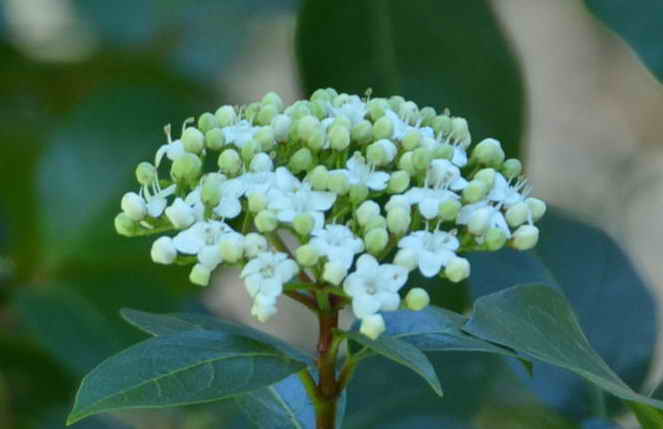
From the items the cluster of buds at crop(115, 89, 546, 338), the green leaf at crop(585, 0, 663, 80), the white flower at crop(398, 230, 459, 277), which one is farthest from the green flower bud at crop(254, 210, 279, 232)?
the green leaf at crop(585, 0, 663, 80)

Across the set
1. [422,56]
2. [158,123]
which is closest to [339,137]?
[422,56]

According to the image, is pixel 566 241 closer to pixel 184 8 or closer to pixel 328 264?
pixel 328 264

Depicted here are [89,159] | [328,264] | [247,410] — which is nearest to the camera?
[328,264]

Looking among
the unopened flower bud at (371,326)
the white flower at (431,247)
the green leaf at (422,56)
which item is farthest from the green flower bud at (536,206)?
the green leaf at (422,56)

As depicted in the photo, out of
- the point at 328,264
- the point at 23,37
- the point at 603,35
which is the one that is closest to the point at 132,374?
the point at 328,264

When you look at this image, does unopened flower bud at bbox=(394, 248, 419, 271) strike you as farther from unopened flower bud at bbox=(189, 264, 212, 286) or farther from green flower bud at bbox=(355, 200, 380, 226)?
unopened flower bud at bbox=(189, 264, 212, 286)

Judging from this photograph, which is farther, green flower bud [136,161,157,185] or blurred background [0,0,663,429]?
blurred background [0,0,663,429]
